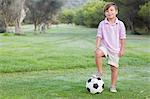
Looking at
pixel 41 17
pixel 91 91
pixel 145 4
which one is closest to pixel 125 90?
pixel 91 91

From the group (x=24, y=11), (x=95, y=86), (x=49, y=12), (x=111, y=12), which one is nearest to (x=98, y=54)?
(x=95, y=86)

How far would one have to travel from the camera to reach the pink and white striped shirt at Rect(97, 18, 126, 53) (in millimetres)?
8578

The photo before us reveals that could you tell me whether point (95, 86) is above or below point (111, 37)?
below

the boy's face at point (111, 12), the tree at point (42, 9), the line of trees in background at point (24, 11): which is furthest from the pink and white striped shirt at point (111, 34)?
the tree at point (42, 9)

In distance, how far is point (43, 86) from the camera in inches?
372

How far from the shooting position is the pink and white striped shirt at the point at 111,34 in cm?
858

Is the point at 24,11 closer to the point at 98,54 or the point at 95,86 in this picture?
the point at 98,54

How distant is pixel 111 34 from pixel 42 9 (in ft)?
206

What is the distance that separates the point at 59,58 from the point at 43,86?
308 inches

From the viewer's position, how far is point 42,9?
70.8m

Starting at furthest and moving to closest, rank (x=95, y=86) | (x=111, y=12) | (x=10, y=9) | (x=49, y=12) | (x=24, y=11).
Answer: (x=49, y=12) → (x=24, y=11) → (x=10, y=9) → (x=111, y=12) → (x=95, y=86)

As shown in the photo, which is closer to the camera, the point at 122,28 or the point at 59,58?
the point at 122,28

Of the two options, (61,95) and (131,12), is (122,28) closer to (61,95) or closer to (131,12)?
(61,95)

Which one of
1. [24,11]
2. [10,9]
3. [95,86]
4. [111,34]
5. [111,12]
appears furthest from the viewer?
[24,11]
